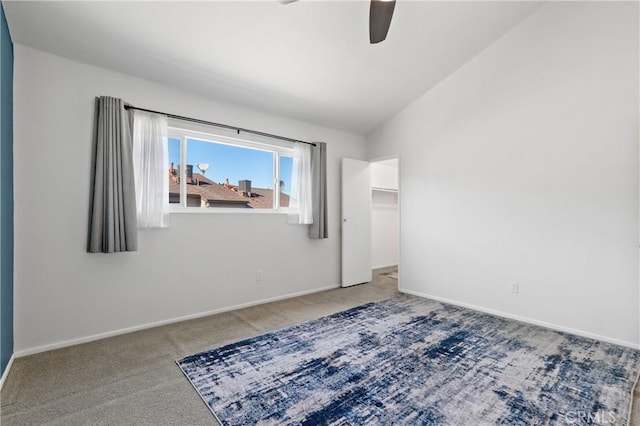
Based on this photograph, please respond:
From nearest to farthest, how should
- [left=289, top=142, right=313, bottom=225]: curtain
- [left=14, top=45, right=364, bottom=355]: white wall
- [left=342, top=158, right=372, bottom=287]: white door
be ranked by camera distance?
[left=14, top=45, right=364, bottom=355]: white wall → [left=289, top=142, right=313, bottom=225]: curtain → [left=342, top=158, right=372, bottom=287]: white door

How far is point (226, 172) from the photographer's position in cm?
355

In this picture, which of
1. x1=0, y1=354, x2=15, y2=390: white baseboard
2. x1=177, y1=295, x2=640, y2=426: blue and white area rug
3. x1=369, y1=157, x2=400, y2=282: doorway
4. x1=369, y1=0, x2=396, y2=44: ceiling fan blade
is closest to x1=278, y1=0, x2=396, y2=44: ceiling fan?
x1=369, y1=0, x2=396, y2=44: ceiling fan blade

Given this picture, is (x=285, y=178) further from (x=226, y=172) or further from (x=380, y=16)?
(x=380, y=16)

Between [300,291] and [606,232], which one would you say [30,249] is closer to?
[300,291]

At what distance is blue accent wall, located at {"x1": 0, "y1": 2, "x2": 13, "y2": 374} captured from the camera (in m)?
1.95

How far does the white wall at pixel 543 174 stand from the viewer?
8.51 feet

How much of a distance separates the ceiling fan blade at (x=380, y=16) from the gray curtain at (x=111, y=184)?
222 cm

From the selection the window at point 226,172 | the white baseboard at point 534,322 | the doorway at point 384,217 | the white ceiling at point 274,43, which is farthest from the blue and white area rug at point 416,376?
the doorway at point 384,217

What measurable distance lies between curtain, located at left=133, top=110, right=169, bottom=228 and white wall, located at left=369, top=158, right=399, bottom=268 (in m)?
3.80

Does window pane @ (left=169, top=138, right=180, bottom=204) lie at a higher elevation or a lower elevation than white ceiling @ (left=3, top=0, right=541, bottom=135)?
lower

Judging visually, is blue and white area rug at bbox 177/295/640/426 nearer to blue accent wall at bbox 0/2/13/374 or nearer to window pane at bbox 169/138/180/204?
blue accent wall at bbox 0/2/13/374

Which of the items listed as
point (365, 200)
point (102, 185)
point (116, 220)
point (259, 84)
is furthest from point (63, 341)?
point (365, 200)

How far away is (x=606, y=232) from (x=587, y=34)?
183cm

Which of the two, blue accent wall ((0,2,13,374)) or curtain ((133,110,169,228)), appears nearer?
blue accent wall ((0,2,13,374))
